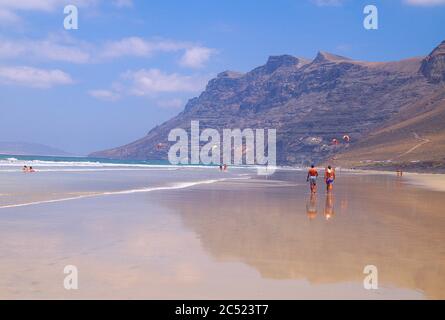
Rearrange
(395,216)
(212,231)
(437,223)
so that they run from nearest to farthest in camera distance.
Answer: (212,231)
(437,223)
(395,216)

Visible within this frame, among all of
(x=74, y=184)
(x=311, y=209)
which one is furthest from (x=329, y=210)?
(x=74, y=184)

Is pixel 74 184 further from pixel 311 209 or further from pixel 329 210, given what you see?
pixel 329 210

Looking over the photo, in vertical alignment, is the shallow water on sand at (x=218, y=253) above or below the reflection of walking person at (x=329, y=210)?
above

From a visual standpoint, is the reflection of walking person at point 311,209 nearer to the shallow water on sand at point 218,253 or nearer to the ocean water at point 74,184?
the shallow water on sand at point 218,253

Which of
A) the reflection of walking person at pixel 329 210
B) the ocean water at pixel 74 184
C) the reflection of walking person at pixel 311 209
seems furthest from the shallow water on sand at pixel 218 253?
the ocean water at pixel 74 184

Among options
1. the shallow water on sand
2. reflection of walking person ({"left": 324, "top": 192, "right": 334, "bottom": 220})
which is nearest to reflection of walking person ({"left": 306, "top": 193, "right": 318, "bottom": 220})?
the shallow water on sand

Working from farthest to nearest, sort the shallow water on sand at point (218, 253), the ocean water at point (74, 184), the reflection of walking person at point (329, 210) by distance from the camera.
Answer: the ocean water at point (74, 184)
the reflection of walking person at point (329, 210)
the shallow water on sand at point (218, 253)

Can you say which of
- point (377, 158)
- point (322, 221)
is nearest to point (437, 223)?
point (322, 221)

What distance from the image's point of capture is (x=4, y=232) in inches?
518

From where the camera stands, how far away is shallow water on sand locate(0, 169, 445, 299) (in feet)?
26.2

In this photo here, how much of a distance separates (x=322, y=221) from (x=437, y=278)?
316 inches

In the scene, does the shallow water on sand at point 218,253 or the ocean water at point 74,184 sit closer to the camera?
the shallow water on sand at point 218,253

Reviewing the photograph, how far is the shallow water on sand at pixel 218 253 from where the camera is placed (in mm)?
7977
